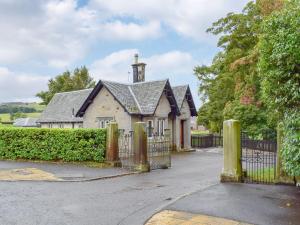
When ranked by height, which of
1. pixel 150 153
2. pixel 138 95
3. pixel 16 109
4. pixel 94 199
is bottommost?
pixel 94 199

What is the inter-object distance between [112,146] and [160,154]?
163 inches

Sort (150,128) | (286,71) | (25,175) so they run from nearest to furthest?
(286,71)
(25,175)
(150,128)

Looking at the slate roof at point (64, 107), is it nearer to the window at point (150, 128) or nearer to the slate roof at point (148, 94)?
the slate roof at point (148, 94)

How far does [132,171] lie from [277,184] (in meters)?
6.86

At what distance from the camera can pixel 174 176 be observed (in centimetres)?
1461

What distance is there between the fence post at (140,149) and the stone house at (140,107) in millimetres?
8284

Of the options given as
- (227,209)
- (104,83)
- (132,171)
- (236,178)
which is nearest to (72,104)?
(104,83)

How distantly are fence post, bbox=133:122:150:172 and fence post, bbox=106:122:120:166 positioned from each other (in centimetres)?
128

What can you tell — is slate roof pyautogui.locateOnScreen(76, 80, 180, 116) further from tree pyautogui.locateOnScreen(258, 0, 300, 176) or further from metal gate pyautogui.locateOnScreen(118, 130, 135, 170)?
tree pyautogui.locateOnScreen(258, 0, 300, 176)

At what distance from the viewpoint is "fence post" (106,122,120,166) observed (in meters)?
17.1

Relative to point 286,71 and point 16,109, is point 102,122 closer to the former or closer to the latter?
point 286,71

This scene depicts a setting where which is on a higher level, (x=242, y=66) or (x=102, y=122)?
(x=242, y=66)

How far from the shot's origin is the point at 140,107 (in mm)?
25703

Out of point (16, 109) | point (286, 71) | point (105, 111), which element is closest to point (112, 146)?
point (105, 111)
